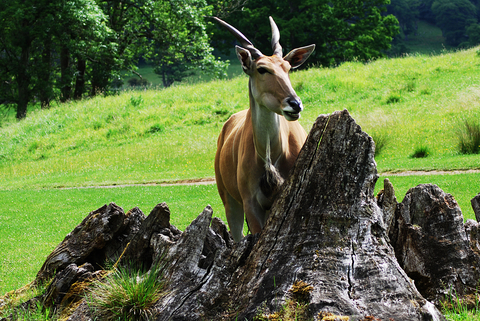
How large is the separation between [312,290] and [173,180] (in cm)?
1338

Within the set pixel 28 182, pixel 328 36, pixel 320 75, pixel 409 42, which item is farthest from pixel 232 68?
pixel 28 182

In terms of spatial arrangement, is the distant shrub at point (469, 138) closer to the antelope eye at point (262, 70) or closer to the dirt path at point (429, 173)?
the dirt path at point (429, 173)

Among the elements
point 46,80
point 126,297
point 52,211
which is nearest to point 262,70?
point 126,297

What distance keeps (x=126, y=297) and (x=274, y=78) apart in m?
2.34

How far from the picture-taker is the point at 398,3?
9331 cm

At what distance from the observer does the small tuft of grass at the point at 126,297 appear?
318 cm

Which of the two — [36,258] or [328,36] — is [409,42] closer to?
[328,36]

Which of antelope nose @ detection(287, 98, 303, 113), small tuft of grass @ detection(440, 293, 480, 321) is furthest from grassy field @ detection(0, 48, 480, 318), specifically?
small tuft of grass @ detection(440, 293, 480, 321)

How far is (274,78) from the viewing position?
427 centimetres

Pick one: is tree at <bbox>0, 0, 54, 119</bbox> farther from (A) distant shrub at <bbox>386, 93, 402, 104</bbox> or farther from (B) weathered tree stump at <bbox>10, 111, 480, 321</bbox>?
(B) weathered tree stump at <bbox>10, 111, 480, 321</bbox>

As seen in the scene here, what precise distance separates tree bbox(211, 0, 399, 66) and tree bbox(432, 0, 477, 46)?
43.8 metres

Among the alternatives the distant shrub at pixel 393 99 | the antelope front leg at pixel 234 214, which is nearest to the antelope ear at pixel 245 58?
the antelope front leg at pixel 234 214

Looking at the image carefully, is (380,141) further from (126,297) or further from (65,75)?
(65,75)

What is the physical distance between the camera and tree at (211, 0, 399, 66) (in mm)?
45812
